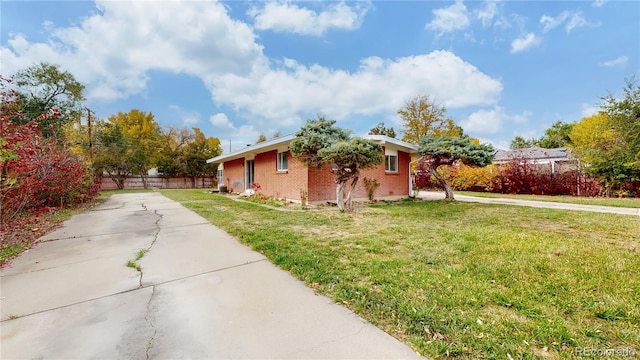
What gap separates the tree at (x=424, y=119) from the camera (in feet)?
77.5

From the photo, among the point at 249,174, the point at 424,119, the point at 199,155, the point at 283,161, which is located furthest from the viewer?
the point at 199,155

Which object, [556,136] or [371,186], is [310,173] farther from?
[556,136]

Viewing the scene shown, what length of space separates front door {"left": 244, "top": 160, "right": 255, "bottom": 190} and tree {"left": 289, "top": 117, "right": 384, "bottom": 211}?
7.31 metres

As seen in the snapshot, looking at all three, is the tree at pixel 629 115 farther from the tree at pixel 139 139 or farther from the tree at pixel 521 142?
the tree at pixel 521 142

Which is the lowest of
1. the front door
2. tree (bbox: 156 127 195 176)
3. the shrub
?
the shrub

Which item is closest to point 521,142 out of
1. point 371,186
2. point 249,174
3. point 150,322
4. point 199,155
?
point 371,186

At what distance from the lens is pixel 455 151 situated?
1034cm

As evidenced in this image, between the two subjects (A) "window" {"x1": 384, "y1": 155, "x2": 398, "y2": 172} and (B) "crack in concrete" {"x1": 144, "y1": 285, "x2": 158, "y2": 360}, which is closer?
(B) "crack in concrete" {"x1": 144, "y1": 285, "x2": 158, "y2": 360}

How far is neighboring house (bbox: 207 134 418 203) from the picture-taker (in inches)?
416

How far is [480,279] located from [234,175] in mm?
17596

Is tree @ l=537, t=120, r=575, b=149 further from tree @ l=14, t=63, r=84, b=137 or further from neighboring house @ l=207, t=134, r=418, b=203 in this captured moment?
tree @ l=14, t=63, r=84, b=137

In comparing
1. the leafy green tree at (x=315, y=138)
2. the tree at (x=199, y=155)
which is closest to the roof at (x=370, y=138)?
the leafy green tree at (x=315, y=138)

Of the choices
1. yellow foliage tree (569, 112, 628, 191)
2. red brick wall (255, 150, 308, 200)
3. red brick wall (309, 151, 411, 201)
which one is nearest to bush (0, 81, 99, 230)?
red brick wall (255, 150, 308, 200)

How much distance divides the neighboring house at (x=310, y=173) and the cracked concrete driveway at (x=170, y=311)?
6402 mm
